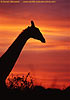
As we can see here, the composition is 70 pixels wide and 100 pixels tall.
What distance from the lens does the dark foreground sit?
12411 mm

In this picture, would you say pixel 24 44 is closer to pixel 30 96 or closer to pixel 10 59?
pixel 10 59

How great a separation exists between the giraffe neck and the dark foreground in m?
1.17

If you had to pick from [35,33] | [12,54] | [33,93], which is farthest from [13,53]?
[33,93]

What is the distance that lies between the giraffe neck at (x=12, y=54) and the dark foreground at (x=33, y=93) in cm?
117

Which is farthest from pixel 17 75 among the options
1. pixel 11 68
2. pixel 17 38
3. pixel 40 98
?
pixel 40 98

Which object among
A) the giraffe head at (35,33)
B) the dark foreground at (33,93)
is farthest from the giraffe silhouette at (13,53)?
the dark foreground at (33,93)

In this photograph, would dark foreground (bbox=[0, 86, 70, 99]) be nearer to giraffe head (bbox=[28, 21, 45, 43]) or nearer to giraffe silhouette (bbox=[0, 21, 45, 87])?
giraffe silhouette (bbox=[0, 21, 45, 87])

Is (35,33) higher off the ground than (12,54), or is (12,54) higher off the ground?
(35,33)

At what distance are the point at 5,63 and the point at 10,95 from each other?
223cm

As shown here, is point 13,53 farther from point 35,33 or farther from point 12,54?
point 35,33

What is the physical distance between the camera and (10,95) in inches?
488

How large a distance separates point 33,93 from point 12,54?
237cm

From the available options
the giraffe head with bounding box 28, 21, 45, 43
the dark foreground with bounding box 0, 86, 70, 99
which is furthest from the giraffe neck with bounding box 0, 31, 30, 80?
the dark foreground with bounding box 0, 86, 70, 99

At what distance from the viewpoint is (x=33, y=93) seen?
1271 centimetres
